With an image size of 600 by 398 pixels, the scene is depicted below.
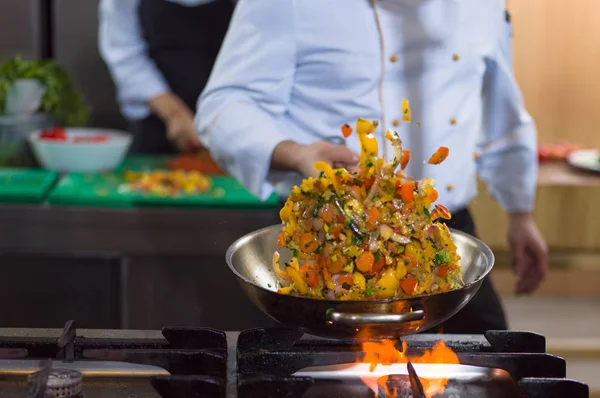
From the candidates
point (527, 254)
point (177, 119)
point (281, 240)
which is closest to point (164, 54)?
point (177, 119)

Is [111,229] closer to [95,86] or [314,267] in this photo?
[95,86]

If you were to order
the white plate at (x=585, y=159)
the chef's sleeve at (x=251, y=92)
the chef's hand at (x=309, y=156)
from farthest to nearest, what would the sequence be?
the white plate at (x=585, y=159), the chef's sleeve at (x=251, y=92), the chef's hand at (x=309, y=156)

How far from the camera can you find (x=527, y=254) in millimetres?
1924

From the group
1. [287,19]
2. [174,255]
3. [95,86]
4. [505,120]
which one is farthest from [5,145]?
[505,120]

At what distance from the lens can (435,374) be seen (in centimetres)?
103

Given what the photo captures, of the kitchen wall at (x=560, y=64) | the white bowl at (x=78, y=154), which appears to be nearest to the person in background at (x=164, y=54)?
the white bowl at (x=78, y=154)

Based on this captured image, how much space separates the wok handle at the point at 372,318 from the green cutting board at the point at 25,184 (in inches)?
59.1

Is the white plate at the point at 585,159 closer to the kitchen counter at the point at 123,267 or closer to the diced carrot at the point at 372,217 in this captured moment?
the kitchen counter at the point at 123,267

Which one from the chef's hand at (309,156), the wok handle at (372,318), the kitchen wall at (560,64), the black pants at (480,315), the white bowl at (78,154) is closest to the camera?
the wok handle at (372,318)

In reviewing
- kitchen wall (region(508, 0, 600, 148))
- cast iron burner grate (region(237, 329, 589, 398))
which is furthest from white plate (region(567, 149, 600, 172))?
cast iron burner grate (region(237, 329, 589, 398))

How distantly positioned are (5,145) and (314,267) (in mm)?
1784

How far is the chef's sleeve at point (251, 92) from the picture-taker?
1563mm

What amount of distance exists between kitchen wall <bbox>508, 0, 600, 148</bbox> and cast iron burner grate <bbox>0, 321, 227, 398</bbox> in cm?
252

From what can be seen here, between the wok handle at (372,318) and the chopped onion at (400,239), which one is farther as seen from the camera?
the chopped onion at (400,239)
